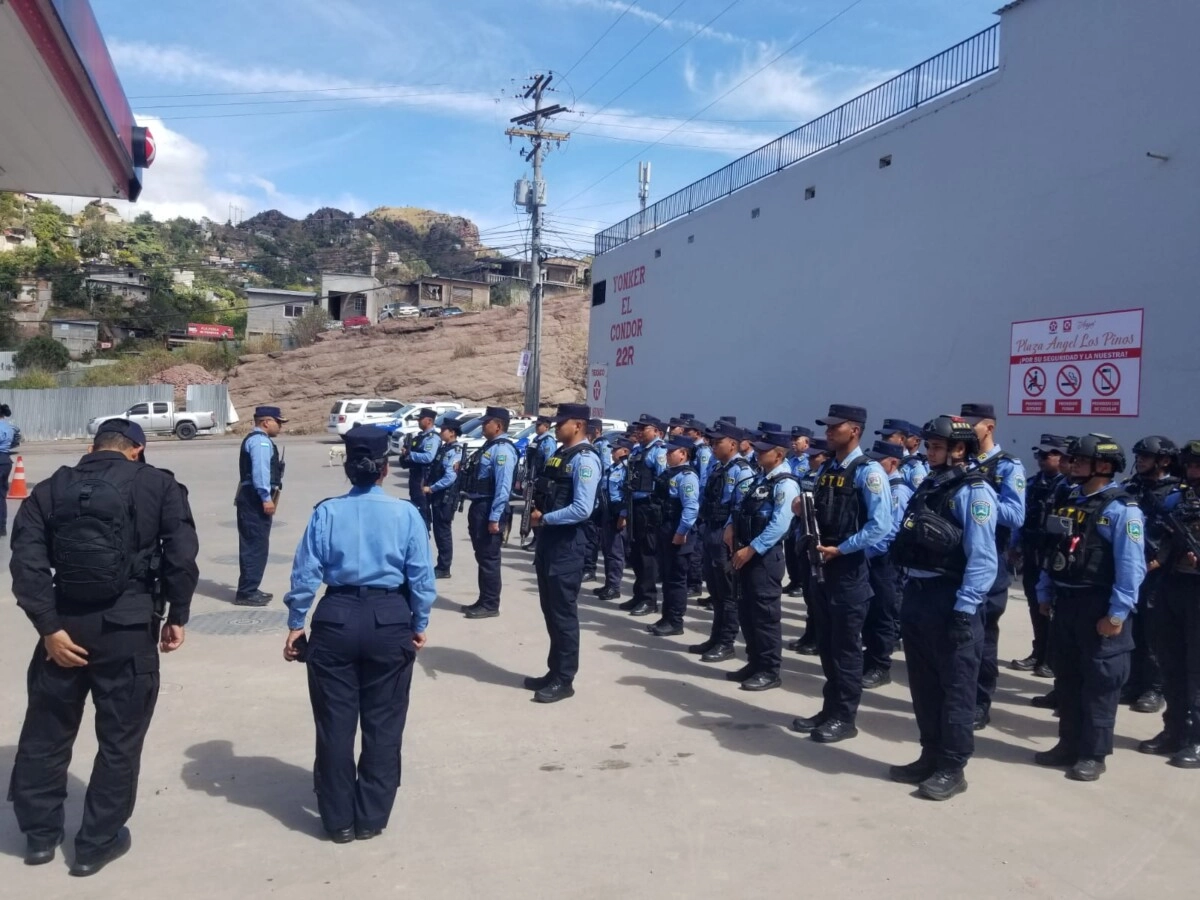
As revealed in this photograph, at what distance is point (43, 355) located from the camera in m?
49.1

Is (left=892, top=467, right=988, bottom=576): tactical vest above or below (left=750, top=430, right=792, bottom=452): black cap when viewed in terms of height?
below

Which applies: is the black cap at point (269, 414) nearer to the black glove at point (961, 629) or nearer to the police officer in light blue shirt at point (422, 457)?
the police officer in light blue shirt at point (422, 457)

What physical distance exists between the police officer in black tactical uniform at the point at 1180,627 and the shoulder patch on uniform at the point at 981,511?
5.68 ft

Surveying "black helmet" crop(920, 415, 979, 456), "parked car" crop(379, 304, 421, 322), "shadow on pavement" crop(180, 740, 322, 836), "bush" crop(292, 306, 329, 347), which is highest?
"parked car" crop(379, 304, 421, 322)

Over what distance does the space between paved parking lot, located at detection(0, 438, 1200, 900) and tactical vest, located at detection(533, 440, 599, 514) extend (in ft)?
4.33

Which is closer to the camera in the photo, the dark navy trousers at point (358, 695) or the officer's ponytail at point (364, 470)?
the dark navy trousers at point (358, 695)

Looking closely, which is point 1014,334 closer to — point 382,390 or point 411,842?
point 411,842

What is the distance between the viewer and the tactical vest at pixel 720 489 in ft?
28.0

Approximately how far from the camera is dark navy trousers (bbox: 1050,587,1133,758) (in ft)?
17.3

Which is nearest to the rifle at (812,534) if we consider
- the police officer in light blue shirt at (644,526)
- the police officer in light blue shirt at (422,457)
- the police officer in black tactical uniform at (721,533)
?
the police officer in black tactical uniform at (721,533)

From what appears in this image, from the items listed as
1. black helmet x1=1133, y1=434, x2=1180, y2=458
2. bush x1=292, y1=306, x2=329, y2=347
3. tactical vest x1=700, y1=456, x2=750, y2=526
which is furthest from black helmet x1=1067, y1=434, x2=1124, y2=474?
bush x1=292, y1=306, x2=329, y2=347

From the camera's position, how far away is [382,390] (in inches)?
1758

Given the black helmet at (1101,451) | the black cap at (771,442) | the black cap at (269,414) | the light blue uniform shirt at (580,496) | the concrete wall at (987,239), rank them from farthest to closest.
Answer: the concrete wall at (987,239) → the black cap at (269,414) → the black cap at (771,442) → the light blue uniform shirt at (580,496) → the black helmet at (1101,451)

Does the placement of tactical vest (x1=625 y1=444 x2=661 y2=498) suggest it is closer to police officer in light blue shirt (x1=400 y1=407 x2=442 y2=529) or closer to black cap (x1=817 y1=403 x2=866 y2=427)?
police officer in light blue shirt (x1=400 y1=407 x2=442 y2=529)
